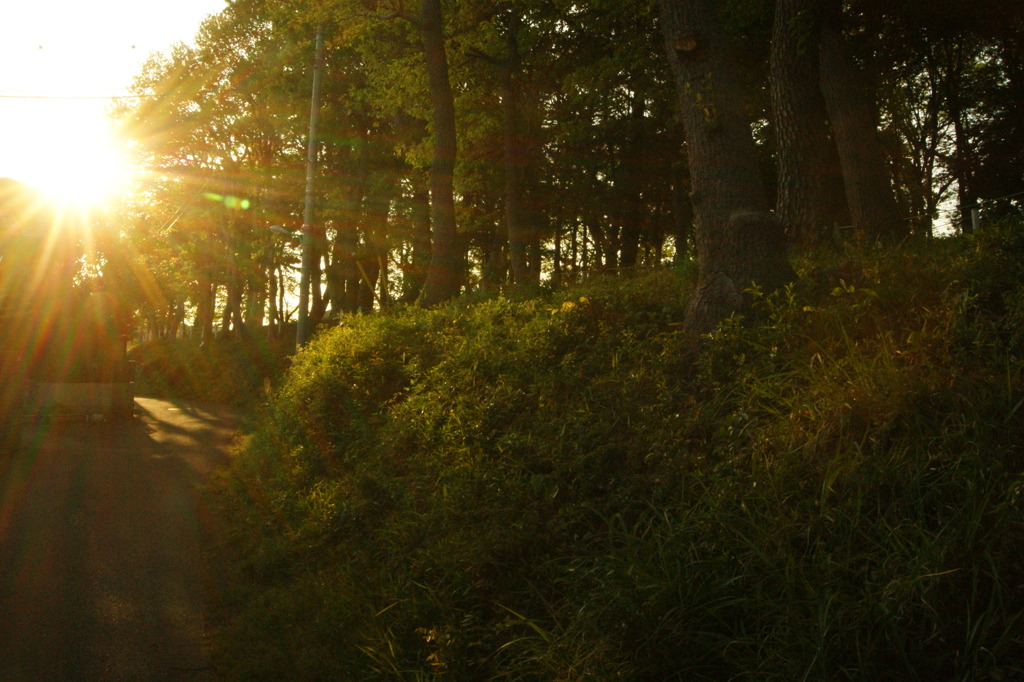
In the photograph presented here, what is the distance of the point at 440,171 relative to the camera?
54.1 ft

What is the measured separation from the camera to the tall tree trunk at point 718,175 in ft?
24.0

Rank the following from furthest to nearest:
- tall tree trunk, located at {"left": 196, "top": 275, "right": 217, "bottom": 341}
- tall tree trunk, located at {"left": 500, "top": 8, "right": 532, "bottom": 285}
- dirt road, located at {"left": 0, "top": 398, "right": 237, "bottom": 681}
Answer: tall tree trunk, located at {"left": 196, "top": 275, "right": 217, "bottom": 341}, tall tree trunk, located at {"left": 500, "top": 8, "right": 532, "bottom": 285}, dirt road, located at {"left": 0, "top": 398, "right": 237, "bottom": 681}

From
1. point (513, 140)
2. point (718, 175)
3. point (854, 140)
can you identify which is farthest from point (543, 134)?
point (718, 175)

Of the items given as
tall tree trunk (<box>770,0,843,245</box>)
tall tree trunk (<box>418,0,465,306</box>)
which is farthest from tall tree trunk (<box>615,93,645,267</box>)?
tall tree trunk (<box>770,0,843,245</box>)

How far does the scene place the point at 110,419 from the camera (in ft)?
75.7

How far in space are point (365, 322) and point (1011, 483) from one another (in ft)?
39.2

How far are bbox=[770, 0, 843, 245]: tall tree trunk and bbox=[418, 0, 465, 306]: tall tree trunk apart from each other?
6832mm

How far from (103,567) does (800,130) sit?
9722 millimetres

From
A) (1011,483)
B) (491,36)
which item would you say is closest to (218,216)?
(491,36)

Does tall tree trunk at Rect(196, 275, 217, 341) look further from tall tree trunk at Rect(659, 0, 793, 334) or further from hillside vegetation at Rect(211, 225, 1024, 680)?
tall tree trunk at Rect(659, 0, 793, 334)

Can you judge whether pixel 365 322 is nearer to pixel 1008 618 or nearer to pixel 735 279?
pixel 735 279

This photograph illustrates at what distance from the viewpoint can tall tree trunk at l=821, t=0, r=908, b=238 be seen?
11609 millimetres

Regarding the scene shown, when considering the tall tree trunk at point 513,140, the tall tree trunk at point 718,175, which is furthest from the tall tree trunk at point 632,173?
the tall tree trunk at point 718,175

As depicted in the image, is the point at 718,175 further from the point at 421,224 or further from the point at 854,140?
the point at 421,224
